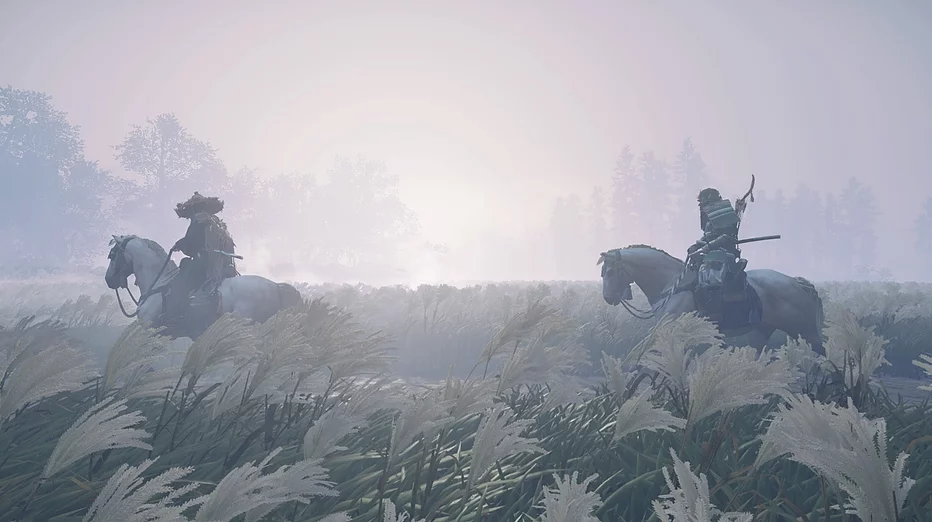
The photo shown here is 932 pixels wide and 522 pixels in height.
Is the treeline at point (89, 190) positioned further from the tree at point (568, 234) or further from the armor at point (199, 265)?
the tree at point (568, 234)

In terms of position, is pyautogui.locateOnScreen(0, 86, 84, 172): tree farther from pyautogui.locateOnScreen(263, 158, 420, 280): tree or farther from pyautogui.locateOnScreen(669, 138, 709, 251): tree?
pyautogui.locateOnScreen(669, 138, 709, 251): tree

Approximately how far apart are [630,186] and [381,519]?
94511 millimetres

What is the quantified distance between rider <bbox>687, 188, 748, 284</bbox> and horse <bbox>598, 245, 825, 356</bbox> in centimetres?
34

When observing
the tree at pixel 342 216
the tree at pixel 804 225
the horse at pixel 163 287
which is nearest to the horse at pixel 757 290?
the horse at pixel 163 287

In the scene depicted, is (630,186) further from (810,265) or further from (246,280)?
(246,280)

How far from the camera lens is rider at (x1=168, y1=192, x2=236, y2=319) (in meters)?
8.36

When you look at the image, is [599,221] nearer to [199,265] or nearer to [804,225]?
[804,225]

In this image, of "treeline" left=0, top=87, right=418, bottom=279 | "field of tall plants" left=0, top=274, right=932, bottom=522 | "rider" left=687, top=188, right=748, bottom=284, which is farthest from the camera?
"treeline" left=0, top=87, right=418, bottom=279

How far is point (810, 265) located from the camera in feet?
326

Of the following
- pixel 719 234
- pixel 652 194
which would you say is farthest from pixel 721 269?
pixel 652 194

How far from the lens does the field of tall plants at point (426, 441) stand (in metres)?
1.29

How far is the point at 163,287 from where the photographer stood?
8430mm

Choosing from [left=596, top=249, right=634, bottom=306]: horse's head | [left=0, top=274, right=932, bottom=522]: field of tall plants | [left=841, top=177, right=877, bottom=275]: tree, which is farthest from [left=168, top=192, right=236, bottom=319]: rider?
[left=841, top=177, right=877, bottom=275]: tree

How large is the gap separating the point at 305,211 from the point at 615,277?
240ft
